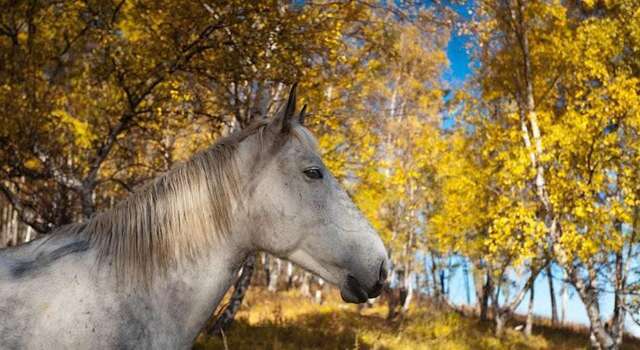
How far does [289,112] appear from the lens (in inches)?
89.2

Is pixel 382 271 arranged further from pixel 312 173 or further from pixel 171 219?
pixel 171 219

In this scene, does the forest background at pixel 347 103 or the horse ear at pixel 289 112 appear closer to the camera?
the horse ear at pixel 289 112

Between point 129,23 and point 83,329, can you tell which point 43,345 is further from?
point 129,23

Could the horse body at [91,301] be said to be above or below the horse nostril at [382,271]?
below

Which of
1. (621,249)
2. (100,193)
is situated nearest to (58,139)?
(100,193)

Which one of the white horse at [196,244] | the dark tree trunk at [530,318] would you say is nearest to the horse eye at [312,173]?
the white horse at [196,244]

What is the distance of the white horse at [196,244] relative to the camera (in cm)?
199

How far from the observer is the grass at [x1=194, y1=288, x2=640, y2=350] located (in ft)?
30.2

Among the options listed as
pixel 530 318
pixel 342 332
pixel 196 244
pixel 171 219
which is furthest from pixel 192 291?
pixel 530 318

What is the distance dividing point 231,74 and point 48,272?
546 cm

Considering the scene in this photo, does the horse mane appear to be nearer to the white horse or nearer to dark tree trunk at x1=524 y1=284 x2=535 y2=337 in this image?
the white horse

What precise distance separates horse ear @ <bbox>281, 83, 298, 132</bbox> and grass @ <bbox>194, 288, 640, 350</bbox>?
4.20 meters

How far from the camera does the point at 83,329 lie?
1.91 m

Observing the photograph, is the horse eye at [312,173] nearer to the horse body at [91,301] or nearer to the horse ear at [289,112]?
the horse ear at [289,112]
